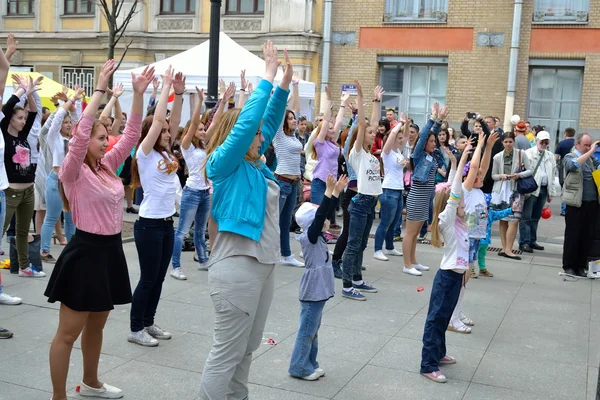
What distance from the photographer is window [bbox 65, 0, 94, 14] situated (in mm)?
23467

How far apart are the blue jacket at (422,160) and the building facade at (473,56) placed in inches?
465

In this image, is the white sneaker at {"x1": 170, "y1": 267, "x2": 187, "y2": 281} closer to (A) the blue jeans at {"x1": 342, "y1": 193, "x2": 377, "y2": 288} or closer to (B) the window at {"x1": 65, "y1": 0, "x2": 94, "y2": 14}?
(A) the blue jeans at {"x1": 342, "y1": 193, "x2": 377, "y2": 288}

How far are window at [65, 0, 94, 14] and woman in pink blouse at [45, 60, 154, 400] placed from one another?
66.6 ft

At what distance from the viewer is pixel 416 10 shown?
2088 centimetres

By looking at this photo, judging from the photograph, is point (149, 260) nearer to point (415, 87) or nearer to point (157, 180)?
point (157, 180)

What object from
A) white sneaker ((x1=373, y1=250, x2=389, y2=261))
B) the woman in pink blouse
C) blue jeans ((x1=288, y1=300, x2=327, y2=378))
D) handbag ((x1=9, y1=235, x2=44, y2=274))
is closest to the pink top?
the woman in pink blouse

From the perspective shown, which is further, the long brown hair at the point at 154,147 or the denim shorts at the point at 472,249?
the denim shorts at the point at 472,249

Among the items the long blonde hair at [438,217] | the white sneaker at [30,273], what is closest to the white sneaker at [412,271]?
the long blonde hair at [438,217]

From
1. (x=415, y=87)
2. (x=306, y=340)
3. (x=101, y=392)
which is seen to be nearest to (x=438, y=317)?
(x=306, y=340)

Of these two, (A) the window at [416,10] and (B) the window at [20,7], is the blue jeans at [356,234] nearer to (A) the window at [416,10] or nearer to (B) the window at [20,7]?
(A) the window at [416,10]

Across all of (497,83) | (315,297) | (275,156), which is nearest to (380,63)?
(497,83)

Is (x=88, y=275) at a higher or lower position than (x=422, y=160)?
lower

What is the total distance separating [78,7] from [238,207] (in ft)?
72.2

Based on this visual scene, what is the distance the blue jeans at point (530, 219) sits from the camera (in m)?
11.1
